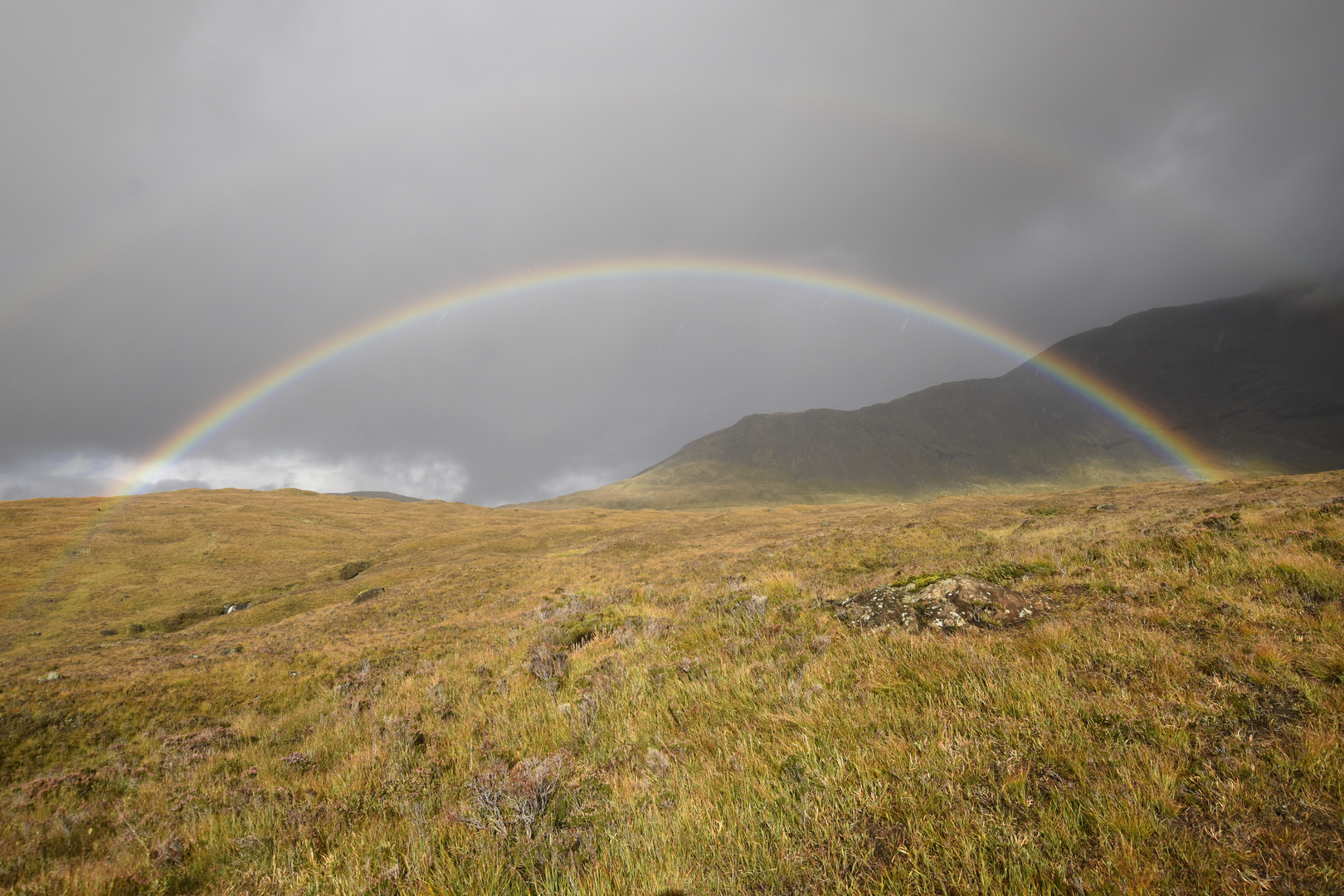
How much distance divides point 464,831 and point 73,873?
11.9ft

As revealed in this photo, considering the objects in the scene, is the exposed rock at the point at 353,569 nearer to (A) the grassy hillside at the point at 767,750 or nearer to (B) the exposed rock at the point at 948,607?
(A) the grassy hillside at the point at 767,750

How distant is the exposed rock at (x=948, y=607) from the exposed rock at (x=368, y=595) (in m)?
26.6

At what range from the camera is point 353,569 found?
4250 centimetres

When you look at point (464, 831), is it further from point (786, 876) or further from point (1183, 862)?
point (1183, 862)

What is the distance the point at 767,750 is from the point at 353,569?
48995mm

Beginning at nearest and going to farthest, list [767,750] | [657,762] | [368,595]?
[767,750]
[657,762]
[368,595]

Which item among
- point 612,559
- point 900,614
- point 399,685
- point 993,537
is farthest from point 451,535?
point 900,614

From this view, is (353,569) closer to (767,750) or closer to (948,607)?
(767,750)

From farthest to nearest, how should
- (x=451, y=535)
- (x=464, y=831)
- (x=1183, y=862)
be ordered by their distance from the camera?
(x=451, y=535)
(x=464, y=831)
(x=1183, y=862)

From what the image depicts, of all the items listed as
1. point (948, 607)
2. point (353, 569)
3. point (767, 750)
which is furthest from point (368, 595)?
point (948, 607)

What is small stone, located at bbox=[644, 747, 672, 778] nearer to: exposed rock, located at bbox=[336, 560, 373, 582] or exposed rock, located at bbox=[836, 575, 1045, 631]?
exposed rock, located at bbox=[836, 575, 1045, 631]

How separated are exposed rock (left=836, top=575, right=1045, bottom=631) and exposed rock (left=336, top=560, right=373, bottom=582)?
4551cm

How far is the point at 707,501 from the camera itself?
188m

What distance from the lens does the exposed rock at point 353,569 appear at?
4116 cm
